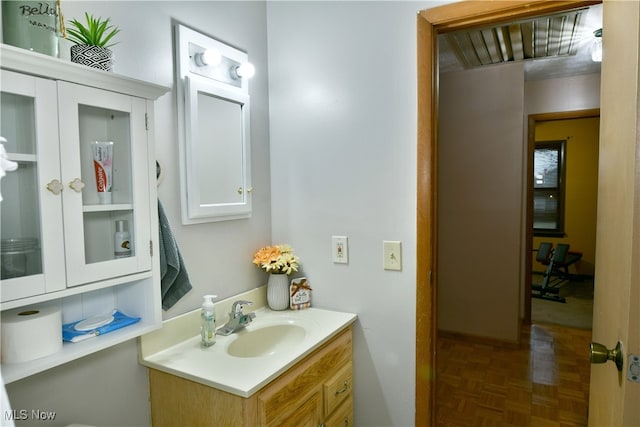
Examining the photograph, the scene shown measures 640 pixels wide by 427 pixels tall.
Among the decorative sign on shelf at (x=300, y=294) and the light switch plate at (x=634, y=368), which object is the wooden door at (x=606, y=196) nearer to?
the light switch plate at (x=634, y=368)

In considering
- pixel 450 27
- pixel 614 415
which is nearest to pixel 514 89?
→ pixel 450 27

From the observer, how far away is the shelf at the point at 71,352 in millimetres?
938

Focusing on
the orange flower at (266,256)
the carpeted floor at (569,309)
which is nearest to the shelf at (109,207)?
the orange flower at (266,256)

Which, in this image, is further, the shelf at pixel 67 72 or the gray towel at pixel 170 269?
the gray towel at pixel 170 269

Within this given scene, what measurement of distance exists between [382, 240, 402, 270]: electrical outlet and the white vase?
49 centimetres

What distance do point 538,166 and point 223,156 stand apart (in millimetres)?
5615

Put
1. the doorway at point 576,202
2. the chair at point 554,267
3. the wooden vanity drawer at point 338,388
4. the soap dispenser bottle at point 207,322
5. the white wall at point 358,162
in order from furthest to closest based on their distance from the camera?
the doorway at point 576,202 → the chair at point 554,267 → the white wall at point 358,162 → the wooden vanity drawer at point 338,388 → the soap dispenser bottle at point 207,322

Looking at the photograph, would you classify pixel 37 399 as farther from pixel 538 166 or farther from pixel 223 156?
pixel 538 166

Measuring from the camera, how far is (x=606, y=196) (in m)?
1.14

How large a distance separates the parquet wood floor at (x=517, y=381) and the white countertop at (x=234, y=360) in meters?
1.23

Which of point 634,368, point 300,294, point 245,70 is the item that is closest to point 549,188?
point 300,294

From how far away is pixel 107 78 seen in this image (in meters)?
1.07

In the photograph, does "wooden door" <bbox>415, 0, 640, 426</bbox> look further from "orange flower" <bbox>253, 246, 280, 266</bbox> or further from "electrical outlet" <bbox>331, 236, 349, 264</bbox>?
"orange flower" <bbox>253, 246, 280, 266</bbox>

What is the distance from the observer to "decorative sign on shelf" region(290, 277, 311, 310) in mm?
1902
